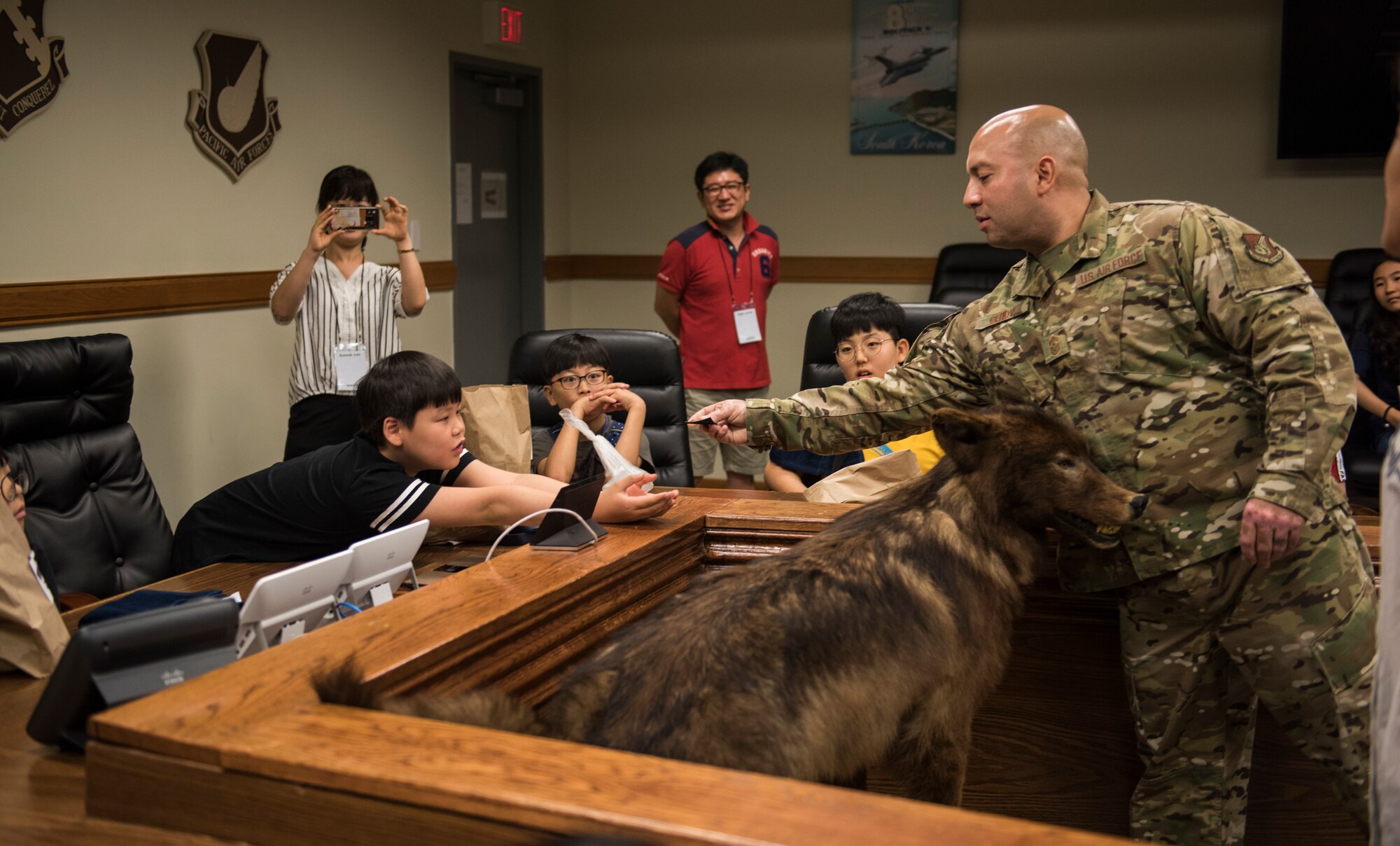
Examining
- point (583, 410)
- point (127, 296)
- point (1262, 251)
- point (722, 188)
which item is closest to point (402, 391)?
point (583, 410)

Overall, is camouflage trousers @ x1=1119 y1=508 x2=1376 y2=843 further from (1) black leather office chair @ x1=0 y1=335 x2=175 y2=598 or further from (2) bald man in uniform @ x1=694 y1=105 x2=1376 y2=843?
(1) black leather office chair @ x1=0 y1=335 x2=175 y2=598

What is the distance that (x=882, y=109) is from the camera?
7039 mm

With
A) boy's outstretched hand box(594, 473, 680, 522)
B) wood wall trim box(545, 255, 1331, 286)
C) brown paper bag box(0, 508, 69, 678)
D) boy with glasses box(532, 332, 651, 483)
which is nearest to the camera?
brown paper bag box(0, 508, 69, 678)

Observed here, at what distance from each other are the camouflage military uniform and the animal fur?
18 centimetres

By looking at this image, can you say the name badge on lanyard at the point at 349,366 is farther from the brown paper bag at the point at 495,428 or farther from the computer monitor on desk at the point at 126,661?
the computer monitor on desk at the point at 126,661

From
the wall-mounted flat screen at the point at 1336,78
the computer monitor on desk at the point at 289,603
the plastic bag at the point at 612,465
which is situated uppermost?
the wall-mounted flat screen at the point at 1336,78

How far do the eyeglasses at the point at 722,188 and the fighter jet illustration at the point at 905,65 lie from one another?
2.25 metres

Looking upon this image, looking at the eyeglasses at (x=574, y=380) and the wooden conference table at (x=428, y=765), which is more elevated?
the eyeglasses at (x=574, y=380)

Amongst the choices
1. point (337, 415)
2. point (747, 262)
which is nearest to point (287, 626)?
point (337, 415)

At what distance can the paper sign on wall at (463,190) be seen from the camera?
21.0 ft

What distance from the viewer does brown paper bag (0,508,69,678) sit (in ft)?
5.62

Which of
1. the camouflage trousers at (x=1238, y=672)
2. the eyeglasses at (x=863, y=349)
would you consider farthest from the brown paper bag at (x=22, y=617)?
the eyeglasses at (x=863, y=349)

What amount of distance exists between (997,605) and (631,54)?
6313 millimetres

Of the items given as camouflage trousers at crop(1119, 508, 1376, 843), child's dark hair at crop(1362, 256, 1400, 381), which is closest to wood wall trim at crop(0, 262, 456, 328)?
camouflage trousers at crop(1119, 508, 1376, 843)
